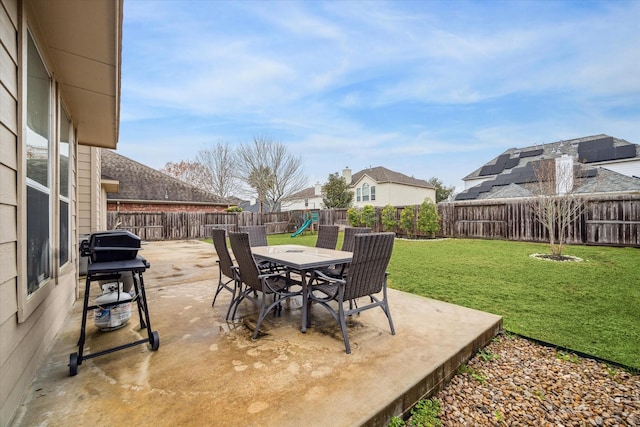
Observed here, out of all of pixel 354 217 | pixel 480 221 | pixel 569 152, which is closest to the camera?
pixel 480 221

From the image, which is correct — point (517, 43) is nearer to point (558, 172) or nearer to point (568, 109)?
point (558, 172)

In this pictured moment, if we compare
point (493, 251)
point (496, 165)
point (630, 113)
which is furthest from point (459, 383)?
point (630, 113)

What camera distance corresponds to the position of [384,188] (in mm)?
23812

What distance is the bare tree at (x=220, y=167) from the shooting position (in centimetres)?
2441

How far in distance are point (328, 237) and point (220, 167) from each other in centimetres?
2310

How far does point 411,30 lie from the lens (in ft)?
32.4

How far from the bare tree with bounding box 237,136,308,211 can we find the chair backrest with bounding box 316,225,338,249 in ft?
61.4

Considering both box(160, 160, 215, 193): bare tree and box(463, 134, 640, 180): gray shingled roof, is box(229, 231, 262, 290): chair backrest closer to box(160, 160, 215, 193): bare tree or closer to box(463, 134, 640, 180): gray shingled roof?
box(463, 134, 640, 180): gray shingled roof

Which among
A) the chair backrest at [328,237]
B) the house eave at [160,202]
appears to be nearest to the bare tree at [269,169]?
the house eave at [160,202]

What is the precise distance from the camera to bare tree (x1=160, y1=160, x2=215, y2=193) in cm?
2536

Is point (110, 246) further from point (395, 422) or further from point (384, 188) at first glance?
point (384, 188)

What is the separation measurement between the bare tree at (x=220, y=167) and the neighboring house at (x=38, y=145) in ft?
72.3

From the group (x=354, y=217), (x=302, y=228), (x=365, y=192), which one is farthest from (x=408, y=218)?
(x=365, y=192)

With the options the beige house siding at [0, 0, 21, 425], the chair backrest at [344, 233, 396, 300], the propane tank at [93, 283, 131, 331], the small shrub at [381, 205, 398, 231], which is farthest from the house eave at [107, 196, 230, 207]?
the chair backrest at [344, 233, 396, 300]
